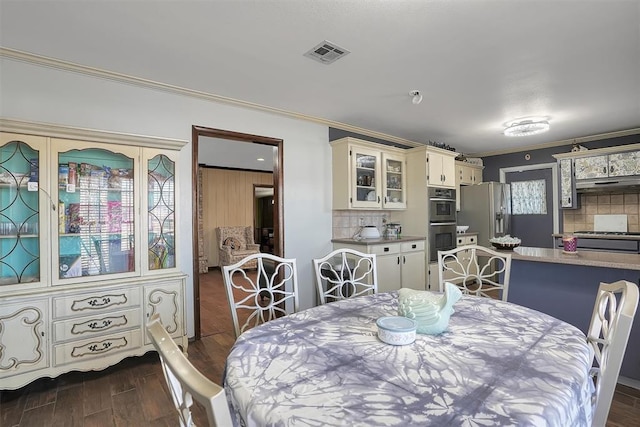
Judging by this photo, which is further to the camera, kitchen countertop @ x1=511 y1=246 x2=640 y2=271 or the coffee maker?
the coffee maker

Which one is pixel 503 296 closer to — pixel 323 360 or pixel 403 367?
pixel 403 367

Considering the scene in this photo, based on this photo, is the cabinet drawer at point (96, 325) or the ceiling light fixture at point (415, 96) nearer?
the cabinet drawer at point (96, 325)

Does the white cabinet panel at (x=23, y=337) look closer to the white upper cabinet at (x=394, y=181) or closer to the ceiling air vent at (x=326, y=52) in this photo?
the ceiling air vent at (x=326, y=52)

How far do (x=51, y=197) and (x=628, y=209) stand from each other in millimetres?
6660

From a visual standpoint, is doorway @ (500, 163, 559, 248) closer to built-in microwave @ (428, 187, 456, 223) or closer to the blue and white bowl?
built-in microwave @ (428, 187, 456, 223)

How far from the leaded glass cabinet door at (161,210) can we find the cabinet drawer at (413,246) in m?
2.72

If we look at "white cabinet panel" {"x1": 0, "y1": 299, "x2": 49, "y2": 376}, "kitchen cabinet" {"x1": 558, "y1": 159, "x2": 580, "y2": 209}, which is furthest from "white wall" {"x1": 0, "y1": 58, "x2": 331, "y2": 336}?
"kitchen cabinet" {"x1": 558, "y1": 159, "x2": 580, "y2": 209}

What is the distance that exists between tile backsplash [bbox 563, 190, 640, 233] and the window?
1.51 feet

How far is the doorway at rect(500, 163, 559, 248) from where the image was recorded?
523cm

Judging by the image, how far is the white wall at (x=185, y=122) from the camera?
→ 233 centimetres

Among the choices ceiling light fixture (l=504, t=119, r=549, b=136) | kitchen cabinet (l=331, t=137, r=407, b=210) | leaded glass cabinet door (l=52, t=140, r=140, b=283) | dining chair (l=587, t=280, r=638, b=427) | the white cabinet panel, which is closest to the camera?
dining chair (l=587, t=280, r=638, b=427)

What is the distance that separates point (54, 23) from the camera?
192cm

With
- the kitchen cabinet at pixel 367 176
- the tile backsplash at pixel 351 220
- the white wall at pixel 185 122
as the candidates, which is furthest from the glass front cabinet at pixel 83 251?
the tile backsplash at pixel 351 220

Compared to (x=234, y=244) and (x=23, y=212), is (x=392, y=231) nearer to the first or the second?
(x=23, y=212)
